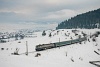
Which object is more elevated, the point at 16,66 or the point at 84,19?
the point at 84,19

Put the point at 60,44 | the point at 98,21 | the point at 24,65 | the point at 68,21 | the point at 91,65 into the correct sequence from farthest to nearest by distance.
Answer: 1. the point at 68,21
2. the point at 98,21
3. the point at 60,44
4. the point at 91,65
5. the point at 24,65

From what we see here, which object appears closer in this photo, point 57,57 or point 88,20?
point 57,57

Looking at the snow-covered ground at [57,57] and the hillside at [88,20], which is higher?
the hillside at [88,20]

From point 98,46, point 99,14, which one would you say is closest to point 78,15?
point 99,14

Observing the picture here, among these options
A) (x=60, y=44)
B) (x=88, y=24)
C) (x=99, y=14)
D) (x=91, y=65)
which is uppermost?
(x=99, y=14)

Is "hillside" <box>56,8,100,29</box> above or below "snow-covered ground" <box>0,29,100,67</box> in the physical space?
above

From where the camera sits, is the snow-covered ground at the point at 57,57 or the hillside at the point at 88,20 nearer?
the snow-covered ground at the point at 57,57

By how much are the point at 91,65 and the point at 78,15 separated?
132439 mm

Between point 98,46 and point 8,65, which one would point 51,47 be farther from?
point 8,65

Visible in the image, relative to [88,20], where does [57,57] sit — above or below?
below

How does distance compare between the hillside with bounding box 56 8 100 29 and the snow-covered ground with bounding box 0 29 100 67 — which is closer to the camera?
the snow-covered ground with bounding box 0 29 100 67

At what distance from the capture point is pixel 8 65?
22.3 m

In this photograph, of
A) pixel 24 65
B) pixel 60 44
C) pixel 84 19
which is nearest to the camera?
pixel 24 65

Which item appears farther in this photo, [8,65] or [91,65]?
[91,65]
